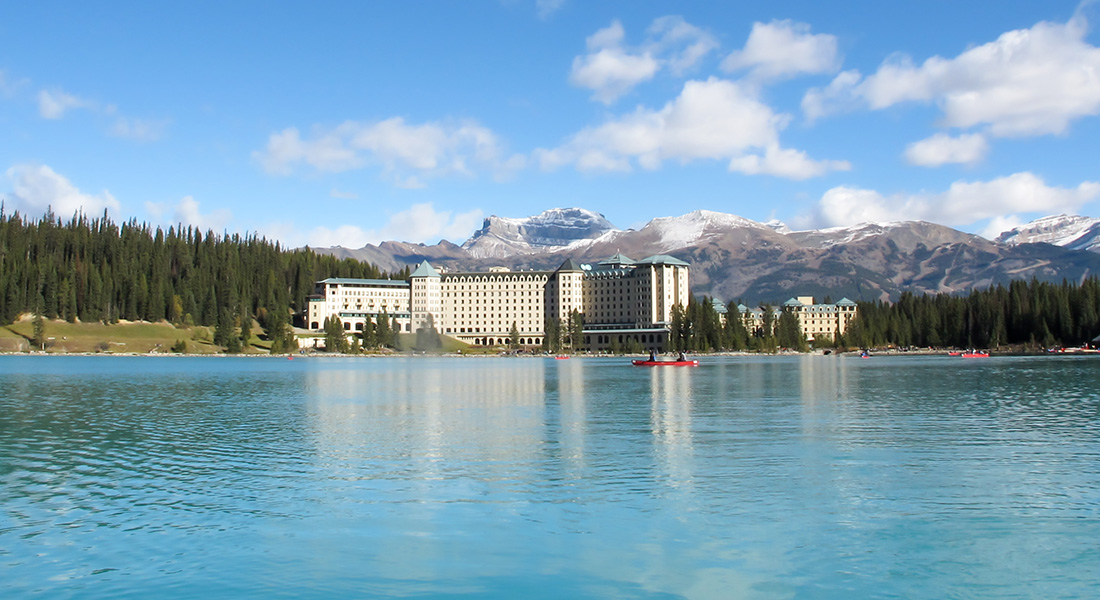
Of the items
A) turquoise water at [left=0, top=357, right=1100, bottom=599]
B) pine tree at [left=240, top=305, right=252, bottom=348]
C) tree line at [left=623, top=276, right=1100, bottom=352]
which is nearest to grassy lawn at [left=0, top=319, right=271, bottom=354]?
pine tree at [left=240, top=305, right=252, bottom=348]

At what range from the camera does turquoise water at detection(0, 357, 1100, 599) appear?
50.9 feet

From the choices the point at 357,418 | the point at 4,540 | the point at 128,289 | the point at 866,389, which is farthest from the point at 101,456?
the point at 128,289

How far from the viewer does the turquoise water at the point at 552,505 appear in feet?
50.9

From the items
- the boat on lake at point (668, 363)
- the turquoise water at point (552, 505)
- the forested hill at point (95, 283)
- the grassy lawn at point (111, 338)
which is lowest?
the turquoise water at point (552, 505)

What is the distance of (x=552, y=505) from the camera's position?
69.4 feet

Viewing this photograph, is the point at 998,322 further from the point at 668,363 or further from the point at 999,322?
the point at 668,363

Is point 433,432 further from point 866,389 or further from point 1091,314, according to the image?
point 1091,314

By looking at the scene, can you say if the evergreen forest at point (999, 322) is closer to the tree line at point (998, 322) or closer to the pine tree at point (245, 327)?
the tree line at point (998, 322)

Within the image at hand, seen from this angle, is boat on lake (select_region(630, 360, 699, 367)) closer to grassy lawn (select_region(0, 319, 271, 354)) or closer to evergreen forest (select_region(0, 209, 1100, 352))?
evergreen forest (select_region(0, 209, 1100, 352))

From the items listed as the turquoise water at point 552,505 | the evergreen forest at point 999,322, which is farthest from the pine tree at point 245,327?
the turquoise water at point 552,505

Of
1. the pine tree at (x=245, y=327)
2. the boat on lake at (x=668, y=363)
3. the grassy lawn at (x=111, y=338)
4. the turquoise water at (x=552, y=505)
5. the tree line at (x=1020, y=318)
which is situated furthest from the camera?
the pine tree at (x=245, y=327)

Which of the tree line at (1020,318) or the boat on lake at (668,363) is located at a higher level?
the tree line at (1020,318)

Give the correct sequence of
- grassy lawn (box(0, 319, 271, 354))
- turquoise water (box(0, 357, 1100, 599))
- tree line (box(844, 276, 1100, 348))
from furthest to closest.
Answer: tree line (box(844, 276, 1100, 348)) → grassy lawn (box(0, 319, 271, 354)) → turquoise water (box(0, 357, 1100, 599))

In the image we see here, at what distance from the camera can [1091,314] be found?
552 feet
